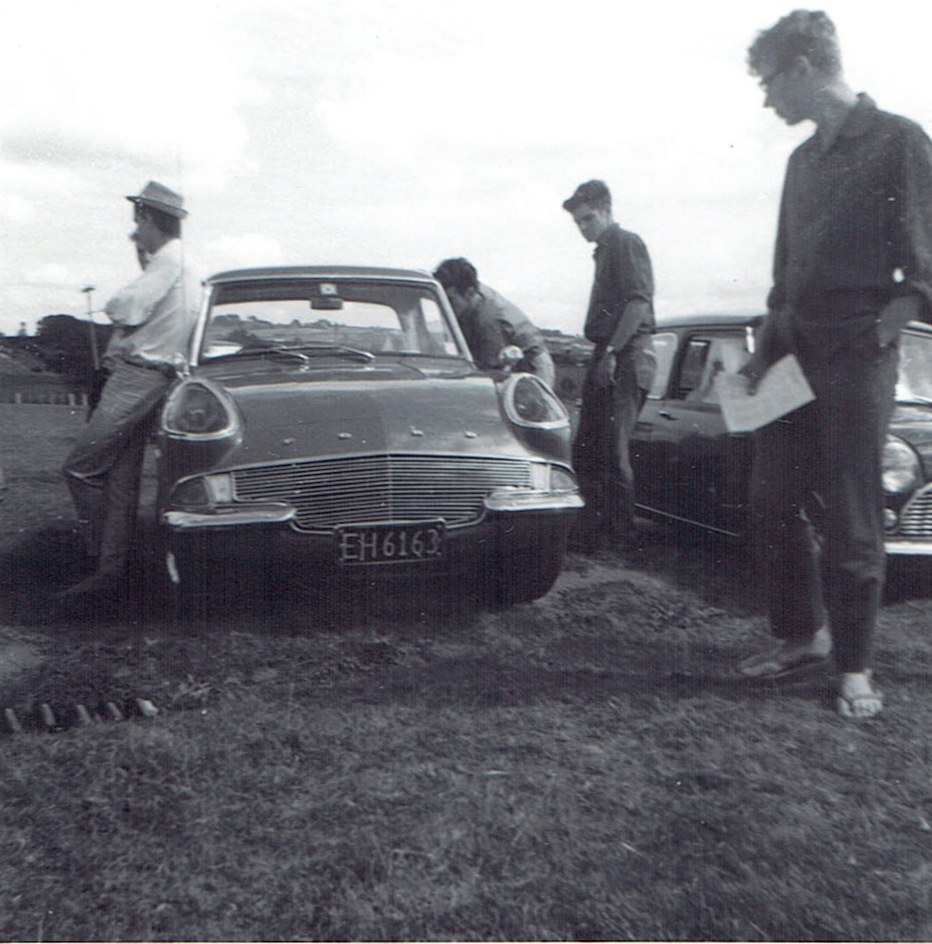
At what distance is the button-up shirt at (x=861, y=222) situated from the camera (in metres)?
2.60

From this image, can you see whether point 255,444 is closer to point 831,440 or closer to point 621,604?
point 621,604

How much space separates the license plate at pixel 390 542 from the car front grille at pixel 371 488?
0.03 meters

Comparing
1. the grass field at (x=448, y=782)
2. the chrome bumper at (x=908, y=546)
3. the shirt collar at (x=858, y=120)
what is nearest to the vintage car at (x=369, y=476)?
the grass field at (x=448, y=782)

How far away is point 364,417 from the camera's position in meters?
3.57

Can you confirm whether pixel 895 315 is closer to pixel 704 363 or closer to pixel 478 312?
pixel 704 363

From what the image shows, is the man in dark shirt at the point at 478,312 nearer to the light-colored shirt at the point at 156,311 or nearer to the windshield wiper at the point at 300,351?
the windshield wiper at the point at 300,351

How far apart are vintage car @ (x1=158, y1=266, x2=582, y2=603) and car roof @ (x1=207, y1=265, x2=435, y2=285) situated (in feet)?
2.36

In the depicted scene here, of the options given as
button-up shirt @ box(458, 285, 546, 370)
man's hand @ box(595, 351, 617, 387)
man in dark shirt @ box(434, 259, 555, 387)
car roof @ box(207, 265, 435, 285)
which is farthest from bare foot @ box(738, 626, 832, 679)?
button-up shirt @ box(458, 285, 546, 370)

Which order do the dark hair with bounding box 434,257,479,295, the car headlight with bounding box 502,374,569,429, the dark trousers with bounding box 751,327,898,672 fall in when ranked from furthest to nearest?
the dark hair with bounding box 434,257,479,295 → the car headlight with bounding box 502,374,569,429 → the dark trousers with bounding box 751,327,898,672

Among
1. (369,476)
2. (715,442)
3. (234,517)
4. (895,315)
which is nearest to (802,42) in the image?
(895,315)

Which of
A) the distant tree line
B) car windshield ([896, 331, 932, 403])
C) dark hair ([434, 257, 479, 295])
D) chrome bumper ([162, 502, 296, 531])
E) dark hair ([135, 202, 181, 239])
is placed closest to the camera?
chrome bumper ([162, 502, 296, 531])

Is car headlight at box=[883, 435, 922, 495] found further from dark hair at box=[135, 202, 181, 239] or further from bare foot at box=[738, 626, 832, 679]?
dark hair at box=[135, 202, 181, 239]

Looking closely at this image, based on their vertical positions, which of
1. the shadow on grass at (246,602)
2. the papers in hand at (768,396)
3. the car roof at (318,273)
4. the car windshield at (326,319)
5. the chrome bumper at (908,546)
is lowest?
the shadow on grass at (246,602)

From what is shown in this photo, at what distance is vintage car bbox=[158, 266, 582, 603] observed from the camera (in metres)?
3.36
